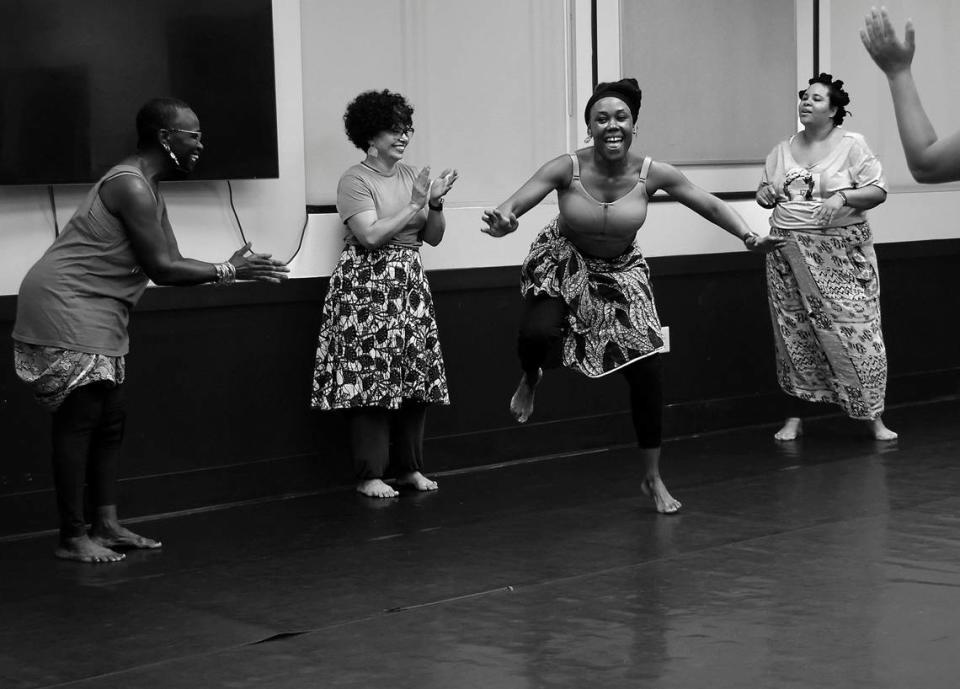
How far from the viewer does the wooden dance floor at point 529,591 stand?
388 centimetres

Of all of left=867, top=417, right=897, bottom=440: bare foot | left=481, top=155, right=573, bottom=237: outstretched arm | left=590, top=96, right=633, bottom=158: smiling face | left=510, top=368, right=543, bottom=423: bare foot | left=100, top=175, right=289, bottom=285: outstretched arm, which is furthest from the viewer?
left=867, top=417, right=897, bottom=440: bare foot

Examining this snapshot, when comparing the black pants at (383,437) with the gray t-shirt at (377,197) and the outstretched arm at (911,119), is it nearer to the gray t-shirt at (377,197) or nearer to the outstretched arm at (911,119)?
the gray t-shirt at (377,197)

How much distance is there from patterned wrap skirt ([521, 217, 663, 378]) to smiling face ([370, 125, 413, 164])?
0.90 m

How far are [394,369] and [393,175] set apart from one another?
0.83 metres

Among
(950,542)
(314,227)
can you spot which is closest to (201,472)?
(314,227)

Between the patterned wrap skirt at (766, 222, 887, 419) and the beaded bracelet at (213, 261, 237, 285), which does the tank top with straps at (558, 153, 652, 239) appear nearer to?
the beaded bracelet at (213, 261, 237, 285)

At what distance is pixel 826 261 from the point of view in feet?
24.5

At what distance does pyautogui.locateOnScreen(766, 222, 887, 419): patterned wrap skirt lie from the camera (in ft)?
24.5

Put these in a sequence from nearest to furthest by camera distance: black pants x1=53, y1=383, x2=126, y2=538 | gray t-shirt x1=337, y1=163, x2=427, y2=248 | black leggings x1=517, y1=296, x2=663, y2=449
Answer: black pants x1=53, y1=383, x2=126, y2=538, black leggings x1=517, y1=296, x2=663, y2=449, gray t-shirt x1=337, y1=163, x2=427, y2=248

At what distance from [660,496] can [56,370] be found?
2371 millimetres

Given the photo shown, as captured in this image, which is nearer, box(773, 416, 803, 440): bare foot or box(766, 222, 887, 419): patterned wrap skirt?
box(766, 222, 887, 419): patterned wrap skirt

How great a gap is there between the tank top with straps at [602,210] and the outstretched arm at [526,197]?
0.04m

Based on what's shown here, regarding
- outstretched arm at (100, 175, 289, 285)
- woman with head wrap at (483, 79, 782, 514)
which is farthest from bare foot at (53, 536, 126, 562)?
woman with head wrap at (483, 79, 782, 514)

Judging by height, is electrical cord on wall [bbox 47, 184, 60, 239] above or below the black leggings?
above
